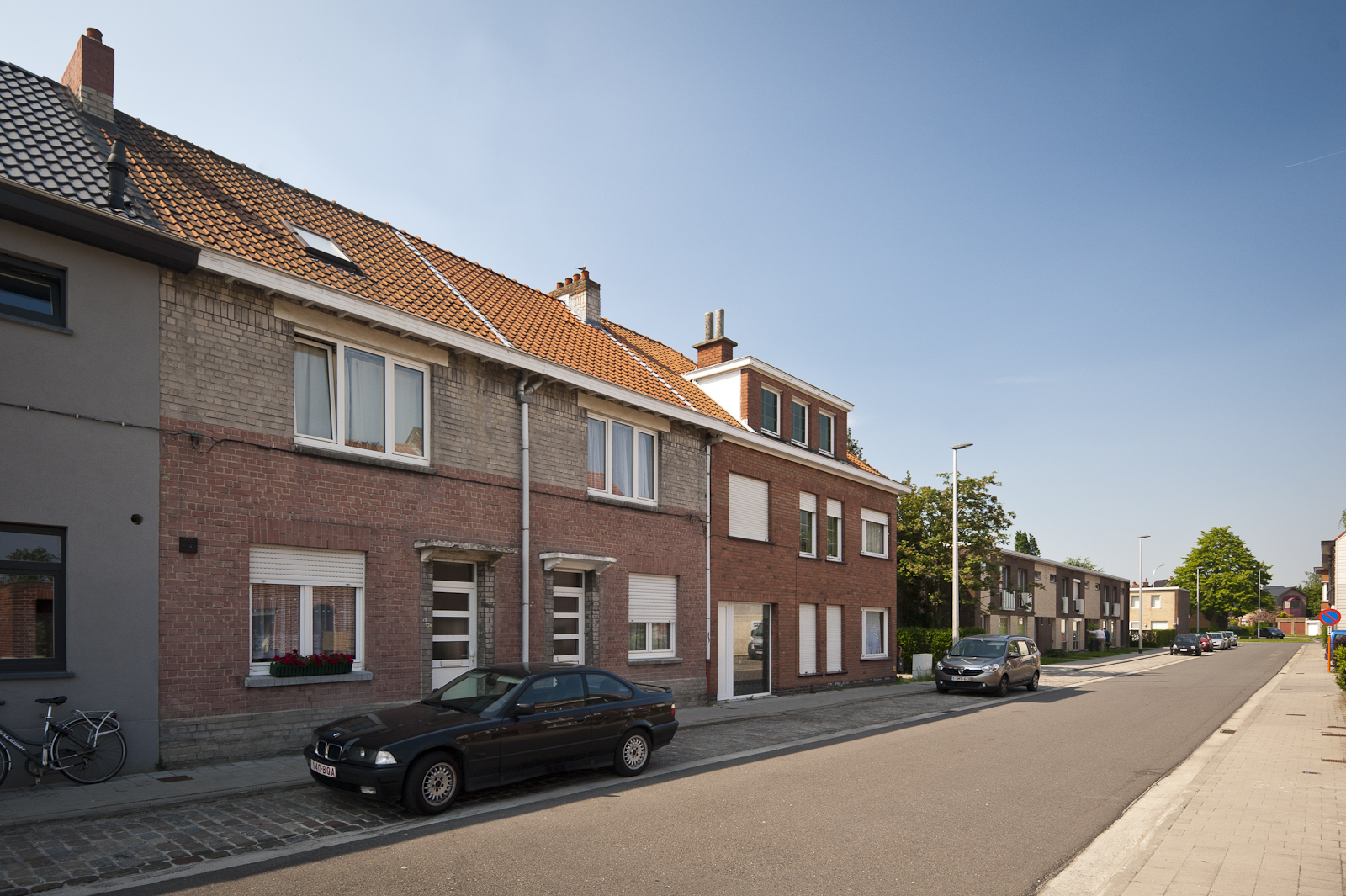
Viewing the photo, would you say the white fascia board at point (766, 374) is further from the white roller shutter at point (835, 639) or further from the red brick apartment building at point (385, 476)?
the white roller shutter at point (835, 639)

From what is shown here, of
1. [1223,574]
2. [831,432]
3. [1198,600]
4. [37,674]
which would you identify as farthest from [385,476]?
[1223,574]

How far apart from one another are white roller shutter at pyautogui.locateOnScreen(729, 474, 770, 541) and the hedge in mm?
10856

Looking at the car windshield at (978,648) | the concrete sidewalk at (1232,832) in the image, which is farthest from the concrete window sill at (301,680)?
the car windshield at (978,648)

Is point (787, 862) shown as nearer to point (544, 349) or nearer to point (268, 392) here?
point (268, 392)

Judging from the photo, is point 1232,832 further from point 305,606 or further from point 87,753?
point 87,753

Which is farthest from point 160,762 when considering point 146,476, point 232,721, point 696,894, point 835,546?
point 835,546

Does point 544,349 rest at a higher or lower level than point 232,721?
higher

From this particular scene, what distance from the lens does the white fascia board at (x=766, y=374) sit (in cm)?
2195

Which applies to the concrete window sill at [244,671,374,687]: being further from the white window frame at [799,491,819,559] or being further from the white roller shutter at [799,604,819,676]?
the white window frame at [799,491,819,559]

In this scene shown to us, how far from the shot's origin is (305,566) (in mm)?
11242

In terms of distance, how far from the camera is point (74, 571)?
905 centimetres

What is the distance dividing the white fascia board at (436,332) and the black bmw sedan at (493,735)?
521 centimetres

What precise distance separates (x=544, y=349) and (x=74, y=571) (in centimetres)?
805

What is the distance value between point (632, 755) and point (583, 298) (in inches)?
508
